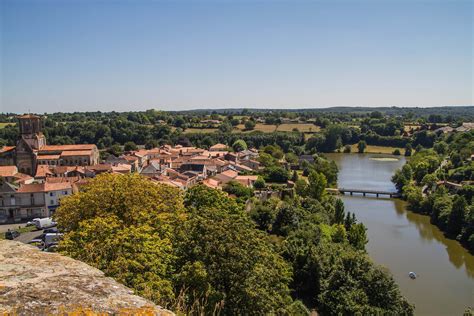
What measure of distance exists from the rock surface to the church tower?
2031 inches

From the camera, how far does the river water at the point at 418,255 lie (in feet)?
78.7

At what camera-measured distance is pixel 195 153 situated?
228 feet

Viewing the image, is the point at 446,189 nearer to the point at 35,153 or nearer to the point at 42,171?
the point at 42,171

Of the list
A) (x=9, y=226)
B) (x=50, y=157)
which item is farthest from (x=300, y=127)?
(x=9, y=226)

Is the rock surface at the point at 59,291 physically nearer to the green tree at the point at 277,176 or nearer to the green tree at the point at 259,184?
the green tree at the point at 259,184

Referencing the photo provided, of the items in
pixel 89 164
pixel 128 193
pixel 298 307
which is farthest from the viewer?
pixel 89 164

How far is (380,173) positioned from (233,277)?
63.5 m

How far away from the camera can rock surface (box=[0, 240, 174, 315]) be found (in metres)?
3.38

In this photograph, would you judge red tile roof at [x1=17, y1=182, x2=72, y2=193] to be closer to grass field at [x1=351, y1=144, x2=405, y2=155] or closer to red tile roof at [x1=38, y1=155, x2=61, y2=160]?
red tile roof at [x1=38, y1=155, x2=61, y2=160]

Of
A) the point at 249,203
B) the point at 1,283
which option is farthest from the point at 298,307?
the point at 249,203

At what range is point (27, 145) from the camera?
50312mm

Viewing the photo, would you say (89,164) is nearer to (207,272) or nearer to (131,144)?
(131,144)

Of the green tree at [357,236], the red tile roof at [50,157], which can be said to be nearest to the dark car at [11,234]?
the green tree at [357,236]

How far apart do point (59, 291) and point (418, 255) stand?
32.7m
